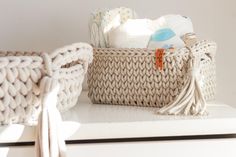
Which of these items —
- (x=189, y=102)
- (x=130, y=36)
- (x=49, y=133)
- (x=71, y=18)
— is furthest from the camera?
(x=71, y=18)

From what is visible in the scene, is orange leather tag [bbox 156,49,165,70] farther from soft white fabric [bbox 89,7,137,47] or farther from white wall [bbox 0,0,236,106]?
white wall [bbox 0,0,236,106]

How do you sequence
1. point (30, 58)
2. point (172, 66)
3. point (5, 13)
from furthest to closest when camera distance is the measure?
point (5, 13) < point (172, 66) < point (30, 58)

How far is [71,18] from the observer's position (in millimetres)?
1240

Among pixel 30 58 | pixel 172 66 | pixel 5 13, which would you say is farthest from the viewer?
pixel 5 13

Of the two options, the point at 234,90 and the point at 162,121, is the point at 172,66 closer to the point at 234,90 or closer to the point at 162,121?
the point at 162,121

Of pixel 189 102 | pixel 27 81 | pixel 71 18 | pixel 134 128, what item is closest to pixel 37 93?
pixel 27 81

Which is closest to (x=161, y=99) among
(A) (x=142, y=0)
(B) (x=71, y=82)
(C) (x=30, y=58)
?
(B) (x=71, y=82)

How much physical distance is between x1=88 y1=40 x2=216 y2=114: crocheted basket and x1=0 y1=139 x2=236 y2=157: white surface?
8 centimetres

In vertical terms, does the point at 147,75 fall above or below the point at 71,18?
below

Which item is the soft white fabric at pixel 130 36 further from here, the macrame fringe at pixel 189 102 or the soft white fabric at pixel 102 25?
the macrame fringe at pixel 189 102

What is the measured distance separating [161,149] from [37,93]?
0.23 m

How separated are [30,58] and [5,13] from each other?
533 mm

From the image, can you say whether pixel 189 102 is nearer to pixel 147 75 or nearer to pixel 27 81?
pixel 147 75

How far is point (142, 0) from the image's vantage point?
1.24m
